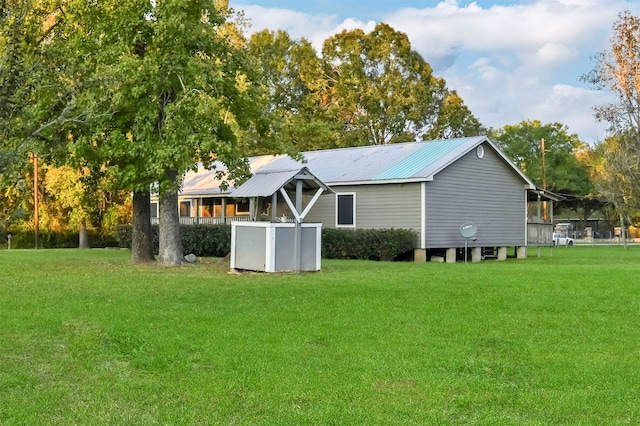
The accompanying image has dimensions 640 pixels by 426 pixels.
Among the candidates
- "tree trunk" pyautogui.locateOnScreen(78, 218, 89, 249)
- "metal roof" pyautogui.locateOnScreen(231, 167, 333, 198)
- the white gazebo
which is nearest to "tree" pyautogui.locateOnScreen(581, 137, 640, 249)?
"metal roof" pyautogui.locateOnScreen(231, 167, 333, 198)

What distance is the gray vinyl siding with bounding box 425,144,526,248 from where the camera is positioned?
23188 mm

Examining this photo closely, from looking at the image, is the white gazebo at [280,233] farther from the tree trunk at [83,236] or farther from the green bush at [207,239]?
the tree trunk at [83,236]

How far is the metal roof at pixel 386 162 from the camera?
23203 millimetres

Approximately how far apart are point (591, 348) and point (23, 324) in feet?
21.7

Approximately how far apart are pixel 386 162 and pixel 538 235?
23.4 feet

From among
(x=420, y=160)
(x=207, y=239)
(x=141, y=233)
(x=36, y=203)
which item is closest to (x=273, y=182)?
(x=141, y=233)

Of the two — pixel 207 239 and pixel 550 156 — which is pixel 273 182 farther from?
pixel 550 156

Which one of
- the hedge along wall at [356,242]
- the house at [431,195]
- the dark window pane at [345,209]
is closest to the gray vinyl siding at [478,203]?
the house at [431,195]

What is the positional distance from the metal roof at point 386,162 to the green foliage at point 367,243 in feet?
6.09

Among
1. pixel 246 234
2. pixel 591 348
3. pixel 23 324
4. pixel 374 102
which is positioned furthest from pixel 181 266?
pixel 374 102

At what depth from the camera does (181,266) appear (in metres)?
17.9

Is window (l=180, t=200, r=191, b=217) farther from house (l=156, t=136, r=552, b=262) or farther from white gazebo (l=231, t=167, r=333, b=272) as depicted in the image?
white gazebo (l=231, t=167, r=333, b=272)

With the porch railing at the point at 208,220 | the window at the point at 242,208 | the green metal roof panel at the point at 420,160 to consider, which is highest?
the green metal roof panel at the point at 420,160

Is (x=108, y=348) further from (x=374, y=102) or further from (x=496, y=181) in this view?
(x=374, y=102)
